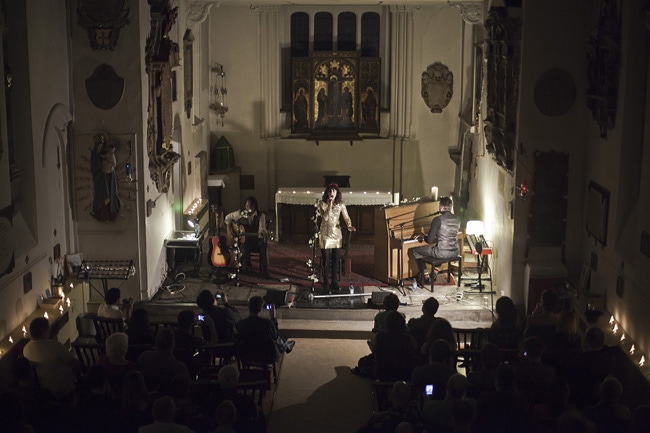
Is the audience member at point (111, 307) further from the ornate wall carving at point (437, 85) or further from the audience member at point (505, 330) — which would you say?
the ornate wall carving at point (437, 85)

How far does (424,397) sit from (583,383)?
154 cm

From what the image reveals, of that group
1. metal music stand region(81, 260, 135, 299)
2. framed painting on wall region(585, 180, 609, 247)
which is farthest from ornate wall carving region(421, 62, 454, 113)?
metal music stand region(81, 260, 135, 299)

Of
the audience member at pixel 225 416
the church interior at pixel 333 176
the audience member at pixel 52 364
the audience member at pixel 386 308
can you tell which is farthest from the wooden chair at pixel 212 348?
the audience member at pixel 225 416

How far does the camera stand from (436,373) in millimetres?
9297

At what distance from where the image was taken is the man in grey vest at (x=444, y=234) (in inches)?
568

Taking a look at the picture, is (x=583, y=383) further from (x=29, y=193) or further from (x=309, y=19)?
(x=309, y=19)

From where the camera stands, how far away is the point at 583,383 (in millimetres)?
9445

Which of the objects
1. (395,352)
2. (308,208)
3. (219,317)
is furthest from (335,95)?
(395,352)

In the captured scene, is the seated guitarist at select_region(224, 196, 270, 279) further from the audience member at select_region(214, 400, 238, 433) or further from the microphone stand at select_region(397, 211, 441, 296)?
the audience member at select_region(214, 400, 238, 433)

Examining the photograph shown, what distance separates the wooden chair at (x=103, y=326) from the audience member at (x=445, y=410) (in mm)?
4211

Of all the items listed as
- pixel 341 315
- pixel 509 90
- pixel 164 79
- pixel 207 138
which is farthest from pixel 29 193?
pixel 207 138

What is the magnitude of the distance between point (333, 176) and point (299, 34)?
10.5ft

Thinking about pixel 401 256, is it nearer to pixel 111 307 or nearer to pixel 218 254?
pixel 218 254

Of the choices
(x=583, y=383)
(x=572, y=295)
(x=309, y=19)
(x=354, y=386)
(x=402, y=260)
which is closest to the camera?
(x=583, y=383)
